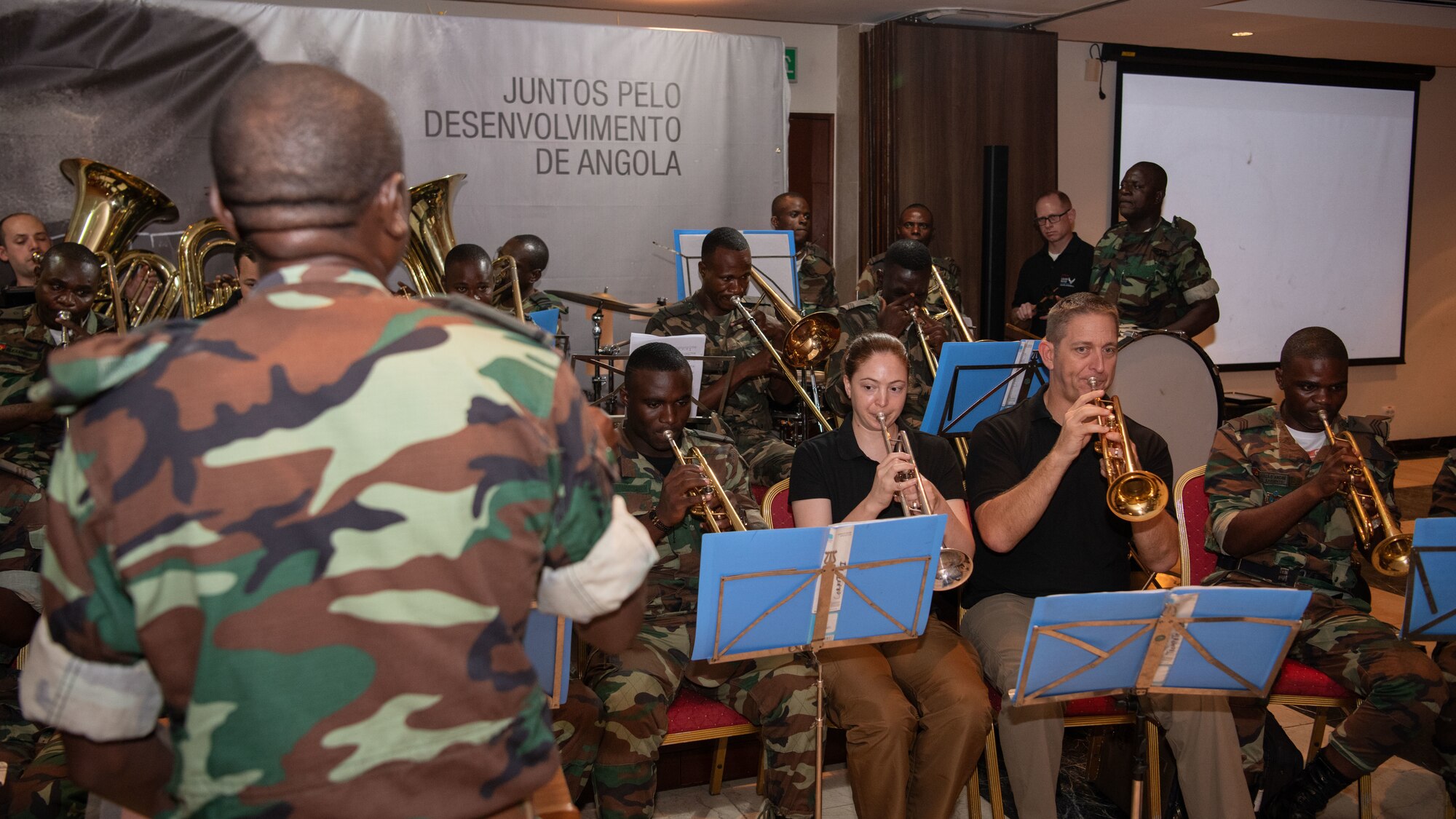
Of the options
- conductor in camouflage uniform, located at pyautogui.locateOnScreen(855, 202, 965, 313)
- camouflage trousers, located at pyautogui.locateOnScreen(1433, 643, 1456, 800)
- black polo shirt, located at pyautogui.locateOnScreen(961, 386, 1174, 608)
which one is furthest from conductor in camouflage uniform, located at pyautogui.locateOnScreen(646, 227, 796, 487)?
camouflage trousers, located at pyautogui.locateOnScreen(1433, 643, 1456, 800)

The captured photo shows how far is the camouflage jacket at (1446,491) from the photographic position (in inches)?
147

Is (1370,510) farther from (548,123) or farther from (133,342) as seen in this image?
(548,123)

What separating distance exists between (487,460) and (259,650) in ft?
1.07

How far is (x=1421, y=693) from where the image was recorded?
335 cm

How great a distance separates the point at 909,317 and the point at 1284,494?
2120 millimetres

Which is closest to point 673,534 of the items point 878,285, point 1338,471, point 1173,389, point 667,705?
point 667,705

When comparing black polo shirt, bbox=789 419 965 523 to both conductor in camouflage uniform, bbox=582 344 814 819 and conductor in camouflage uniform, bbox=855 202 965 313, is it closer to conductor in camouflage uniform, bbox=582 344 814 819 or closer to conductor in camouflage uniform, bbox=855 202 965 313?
conductor in camouflage uniform, bbox=582 344 814 819

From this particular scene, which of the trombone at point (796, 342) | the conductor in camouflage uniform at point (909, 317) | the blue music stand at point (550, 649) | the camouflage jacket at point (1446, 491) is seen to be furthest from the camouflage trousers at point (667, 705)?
the conductor in camouflage uniform at point (909, 317)

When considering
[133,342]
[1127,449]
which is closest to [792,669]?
[1127,449]

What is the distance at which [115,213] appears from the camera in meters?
5.78

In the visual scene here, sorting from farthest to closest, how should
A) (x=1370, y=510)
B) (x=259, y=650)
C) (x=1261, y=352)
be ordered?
(x=1261, y=352), (x=1370, y=510), (x=259, y=650)

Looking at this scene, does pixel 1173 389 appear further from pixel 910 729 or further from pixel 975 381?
pixel 910 729

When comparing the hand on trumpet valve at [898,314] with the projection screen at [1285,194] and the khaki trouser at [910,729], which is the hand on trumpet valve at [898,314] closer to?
the khaki trouser at [910,729]

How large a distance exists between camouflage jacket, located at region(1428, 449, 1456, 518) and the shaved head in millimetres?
3795
